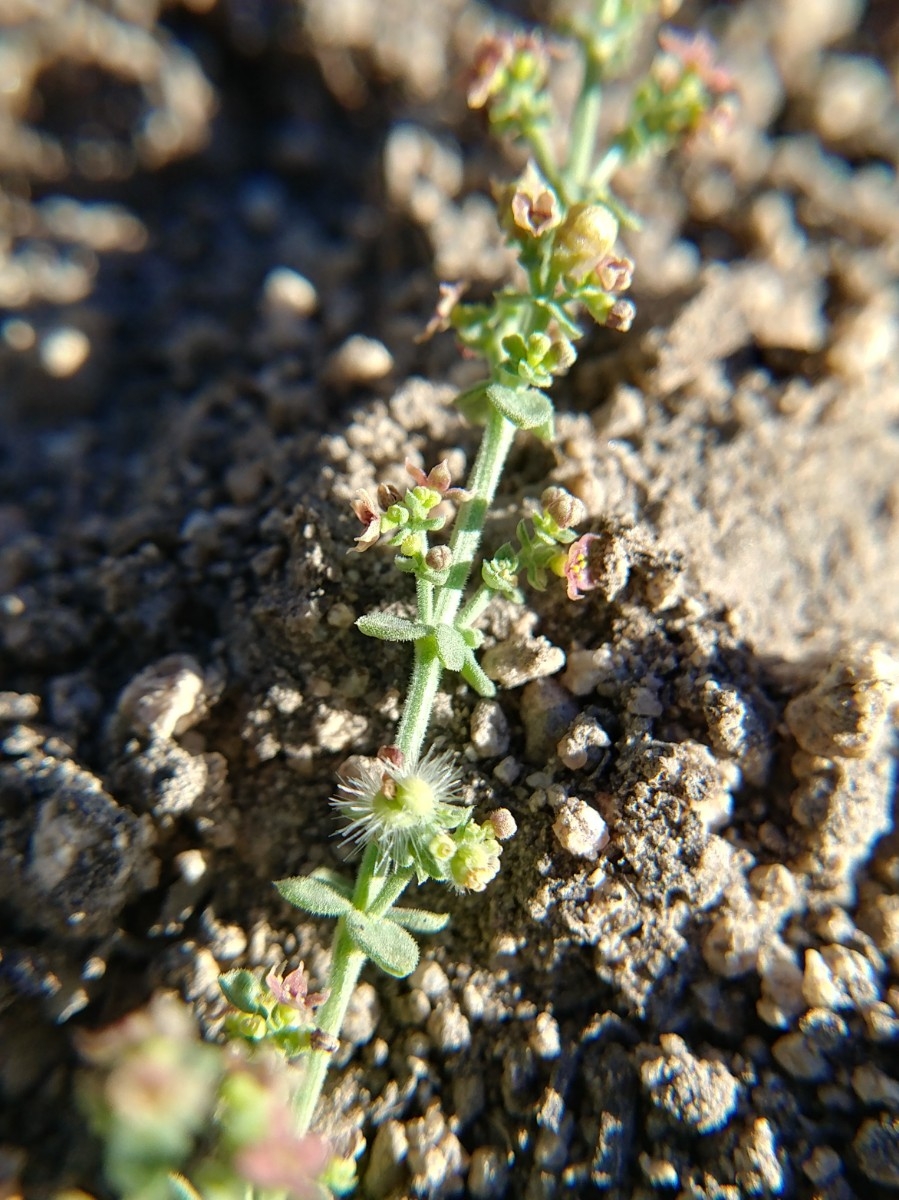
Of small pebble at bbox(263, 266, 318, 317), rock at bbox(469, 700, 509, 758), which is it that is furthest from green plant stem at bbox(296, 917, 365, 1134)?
small pebble at bbox(263, 266, 318, 317)

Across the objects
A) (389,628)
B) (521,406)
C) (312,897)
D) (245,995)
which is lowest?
(245,995)

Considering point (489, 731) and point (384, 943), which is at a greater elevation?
point (489, 731)

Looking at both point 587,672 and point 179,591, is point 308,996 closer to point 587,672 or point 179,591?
point 587,672

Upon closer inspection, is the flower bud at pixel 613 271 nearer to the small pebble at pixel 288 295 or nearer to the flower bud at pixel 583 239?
the flower bud at pixel 583 239

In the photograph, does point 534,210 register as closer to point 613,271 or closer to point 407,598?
point 613,271

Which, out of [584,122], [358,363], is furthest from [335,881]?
[584,122]

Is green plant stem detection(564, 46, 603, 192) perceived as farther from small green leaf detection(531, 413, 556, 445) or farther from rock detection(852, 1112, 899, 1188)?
rock detection(852, 1112, 899, 1188)

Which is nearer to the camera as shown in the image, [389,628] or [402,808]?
[402,808]
